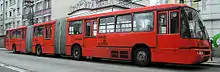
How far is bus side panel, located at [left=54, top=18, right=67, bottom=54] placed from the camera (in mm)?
18922

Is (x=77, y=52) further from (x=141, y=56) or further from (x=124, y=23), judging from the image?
(x=141, y=56)

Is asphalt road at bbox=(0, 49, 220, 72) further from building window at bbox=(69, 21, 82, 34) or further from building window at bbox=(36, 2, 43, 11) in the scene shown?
building window at bbox=(36, 2, 43, 11)

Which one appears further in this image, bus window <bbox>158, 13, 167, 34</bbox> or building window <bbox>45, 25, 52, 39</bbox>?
building window <bbox>45, 25, 52, 39</bbox>

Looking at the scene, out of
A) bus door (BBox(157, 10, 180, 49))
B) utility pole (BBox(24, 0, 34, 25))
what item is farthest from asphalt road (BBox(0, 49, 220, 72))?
utility pole (BBox(24, 0, 34, 25))

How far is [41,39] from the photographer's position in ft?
73.2

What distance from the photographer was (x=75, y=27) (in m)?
17.7

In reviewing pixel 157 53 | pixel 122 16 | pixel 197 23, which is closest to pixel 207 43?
pixel 197 23

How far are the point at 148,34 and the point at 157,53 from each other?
94 centimetres

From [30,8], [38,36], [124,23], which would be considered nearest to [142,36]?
[124,23]

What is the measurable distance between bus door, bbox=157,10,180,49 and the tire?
78cm

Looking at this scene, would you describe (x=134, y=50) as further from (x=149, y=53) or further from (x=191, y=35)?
(x=191, y=35)

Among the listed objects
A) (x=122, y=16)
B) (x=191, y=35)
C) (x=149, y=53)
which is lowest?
(x=149, y=53)

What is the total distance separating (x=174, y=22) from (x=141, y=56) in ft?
7.70

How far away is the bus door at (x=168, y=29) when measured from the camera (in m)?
11.5
